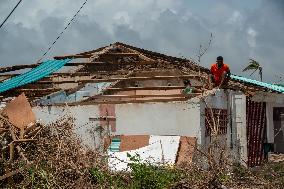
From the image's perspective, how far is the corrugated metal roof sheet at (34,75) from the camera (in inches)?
596

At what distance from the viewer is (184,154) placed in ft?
40.9

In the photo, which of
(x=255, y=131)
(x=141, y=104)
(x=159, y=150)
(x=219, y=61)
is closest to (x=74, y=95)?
(x=141, y=104)

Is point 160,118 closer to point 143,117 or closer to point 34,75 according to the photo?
point 143,117

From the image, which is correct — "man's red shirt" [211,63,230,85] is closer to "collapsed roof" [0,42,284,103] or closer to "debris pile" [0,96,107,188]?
"collapsed roof" [0,42,284,103]

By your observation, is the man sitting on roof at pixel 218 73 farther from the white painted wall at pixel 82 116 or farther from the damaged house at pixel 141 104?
the white painted wall at pixel 82 116

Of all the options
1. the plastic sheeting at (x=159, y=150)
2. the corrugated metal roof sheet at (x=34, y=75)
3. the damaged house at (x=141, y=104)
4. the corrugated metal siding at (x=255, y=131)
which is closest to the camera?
the plastic sheeting at (x=159, y=150)

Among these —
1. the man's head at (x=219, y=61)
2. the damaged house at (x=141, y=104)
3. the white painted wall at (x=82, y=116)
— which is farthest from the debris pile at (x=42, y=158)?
the man's head at (x=219, y=61)

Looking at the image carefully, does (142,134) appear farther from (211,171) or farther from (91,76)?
(211,171)

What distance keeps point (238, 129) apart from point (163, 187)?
6.98 m

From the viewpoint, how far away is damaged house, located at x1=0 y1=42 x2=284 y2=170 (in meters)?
13.2

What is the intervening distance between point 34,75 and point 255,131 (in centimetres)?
786

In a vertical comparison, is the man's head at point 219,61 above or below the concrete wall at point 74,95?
above

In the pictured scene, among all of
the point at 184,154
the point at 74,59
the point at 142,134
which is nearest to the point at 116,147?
the point at 142,134

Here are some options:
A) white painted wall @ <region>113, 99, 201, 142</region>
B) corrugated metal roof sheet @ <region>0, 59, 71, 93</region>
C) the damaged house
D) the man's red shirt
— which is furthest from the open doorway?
corrugated metal roof sheet @ <region>0, 59, 71, 93</region>
